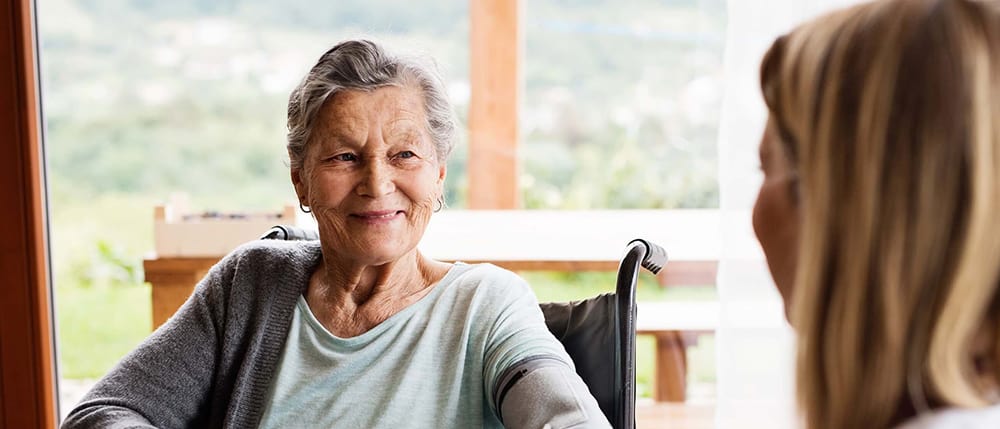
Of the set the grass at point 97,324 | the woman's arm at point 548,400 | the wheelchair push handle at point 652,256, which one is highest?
the wheelchair push handle at point 652,256

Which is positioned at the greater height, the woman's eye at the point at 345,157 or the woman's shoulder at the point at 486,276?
the woman's eye at the point at 345,157

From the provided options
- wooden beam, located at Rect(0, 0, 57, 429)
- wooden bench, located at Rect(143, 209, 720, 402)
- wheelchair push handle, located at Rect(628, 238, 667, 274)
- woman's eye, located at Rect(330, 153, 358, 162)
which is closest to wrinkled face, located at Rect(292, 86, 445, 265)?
woman's eye, located at Rect(330, 153, 358, 162)

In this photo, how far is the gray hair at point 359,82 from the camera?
5.24 feet

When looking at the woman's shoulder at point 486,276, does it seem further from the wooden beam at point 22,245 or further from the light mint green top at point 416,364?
the wooden beam at point 22,245

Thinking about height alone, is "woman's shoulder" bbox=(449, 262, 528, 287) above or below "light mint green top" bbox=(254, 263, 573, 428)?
above

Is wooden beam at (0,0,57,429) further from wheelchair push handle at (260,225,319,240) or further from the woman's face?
the woman's face

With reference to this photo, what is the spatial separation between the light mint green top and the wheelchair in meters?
0.08

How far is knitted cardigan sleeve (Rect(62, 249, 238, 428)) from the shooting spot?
5.05 feet

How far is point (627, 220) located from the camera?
8.71ft

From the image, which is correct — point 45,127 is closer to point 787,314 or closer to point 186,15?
point 186,15

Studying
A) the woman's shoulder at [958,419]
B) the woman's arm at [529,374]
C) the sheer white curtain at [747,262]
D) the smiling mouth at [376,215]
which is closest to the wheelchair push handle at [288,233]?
the smiling mouth at [376,215]

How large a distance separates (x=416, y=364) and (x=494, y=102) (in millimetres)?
1192

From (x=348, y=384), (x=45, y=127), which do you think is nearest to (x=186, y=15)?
(x=45, y=127)

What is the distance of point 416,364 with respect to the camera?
61.7 inches
